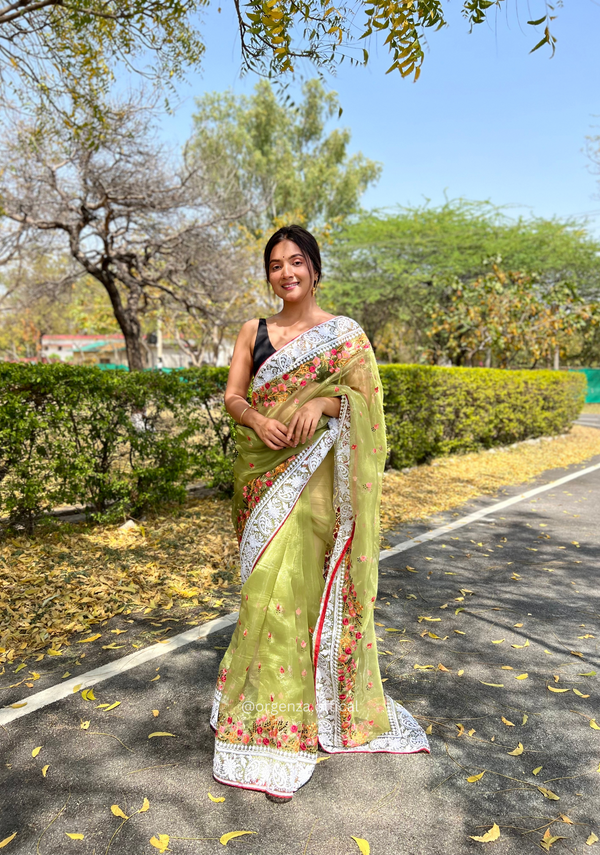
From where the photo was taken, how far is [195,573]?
475cm

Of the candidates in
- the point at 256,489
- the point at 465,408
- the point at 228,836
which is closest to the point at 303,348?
the point at 256,489

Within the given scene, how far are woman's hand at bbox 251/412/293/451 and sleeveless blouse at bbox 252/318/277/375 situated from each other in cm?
31

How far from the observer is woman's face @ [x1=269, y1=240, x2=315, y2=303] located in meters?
2.54

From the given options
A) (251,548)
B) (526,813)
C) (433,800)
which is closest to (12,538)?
(251,548)

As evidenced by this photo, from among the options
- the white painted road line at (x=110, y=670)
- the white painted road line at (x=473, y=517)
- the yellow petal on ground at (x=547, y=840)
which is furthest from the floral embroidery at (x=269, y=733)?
the white painted road line at (x=473, y=517)

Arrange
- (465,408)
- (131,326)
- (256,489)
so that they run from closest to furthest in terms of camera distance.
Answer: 1. (256,489)
2. (465,408)
3. (131,326)

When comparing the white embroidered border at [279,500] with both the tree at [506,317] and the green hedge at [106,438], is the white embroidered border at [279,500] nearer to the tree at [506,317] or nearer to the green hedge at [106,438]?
the green hedge at [106,438]

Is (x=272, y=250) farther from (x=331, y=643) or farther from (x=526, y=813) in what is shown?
(x=526, y=813)

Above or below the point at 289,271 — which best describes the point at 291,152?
above

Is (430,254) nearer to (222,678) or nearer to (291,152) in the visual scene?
(291,152)

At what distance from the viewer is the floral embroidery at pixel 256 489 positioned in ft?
8.27

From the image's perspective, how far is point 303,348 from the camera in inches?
101

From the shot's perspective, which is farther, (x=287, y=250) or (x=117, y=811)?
(x=287, y=250)

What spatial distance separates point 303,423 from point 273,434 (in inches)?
5.6
